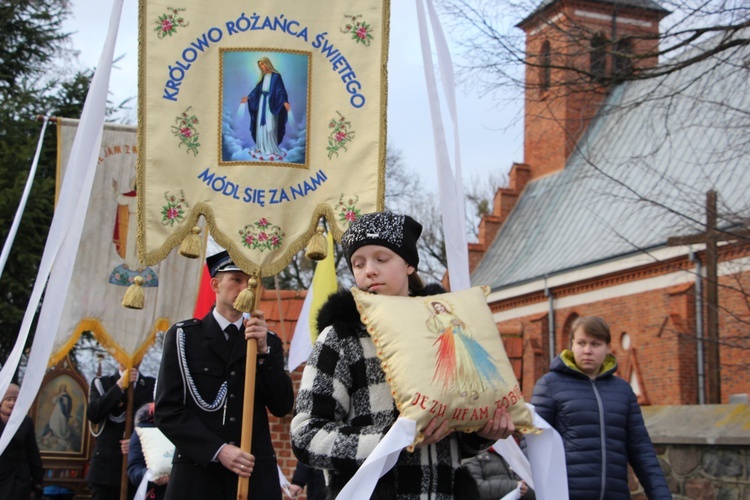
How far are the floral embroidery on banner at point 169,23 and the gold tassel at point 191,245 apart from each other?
3.14 feet

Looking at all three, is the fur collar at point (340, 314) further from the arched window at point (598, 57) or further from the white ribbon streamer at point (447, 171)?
the arched window at point (598, 57)


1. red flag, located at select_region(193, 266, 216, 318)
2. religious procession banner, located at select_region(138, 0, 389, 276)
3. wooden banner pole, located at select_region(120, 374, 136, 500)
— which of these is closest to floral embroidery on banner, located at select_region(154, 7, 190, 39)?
religious procession banner, located at select_region(138, 0, 389, 276)

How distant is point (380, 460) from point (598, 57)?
27.4 ft

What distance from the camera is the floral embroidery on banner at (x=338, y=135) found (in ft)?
16.9

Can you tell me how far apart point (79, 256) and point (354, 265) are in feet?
23.2

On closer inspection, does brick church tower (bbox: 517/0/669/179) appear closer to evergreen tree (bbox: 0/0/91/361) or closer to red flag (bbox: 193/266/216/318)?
red flag (bbox: 193/266/216/318)

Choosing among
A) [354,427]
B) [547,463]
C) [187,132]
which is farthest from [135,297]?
[547,463]

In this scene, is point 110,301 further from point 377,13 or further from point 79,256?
point 377,13

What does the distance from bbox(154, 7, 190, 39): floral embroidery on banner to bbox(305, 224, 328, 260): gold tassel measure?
118 centimetres

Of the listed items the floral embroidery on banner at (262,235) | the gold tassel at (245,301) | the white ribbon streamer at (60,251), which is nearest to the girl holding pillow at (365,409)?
the gold tassel at (245,301)

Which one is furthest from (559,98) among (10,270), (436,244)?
(436,244)

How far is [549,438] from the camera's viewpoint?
13.0 feet

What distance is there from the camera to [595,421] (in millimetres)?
5805

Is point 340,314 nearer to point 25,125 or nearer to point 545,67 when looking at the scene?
point 545,67
